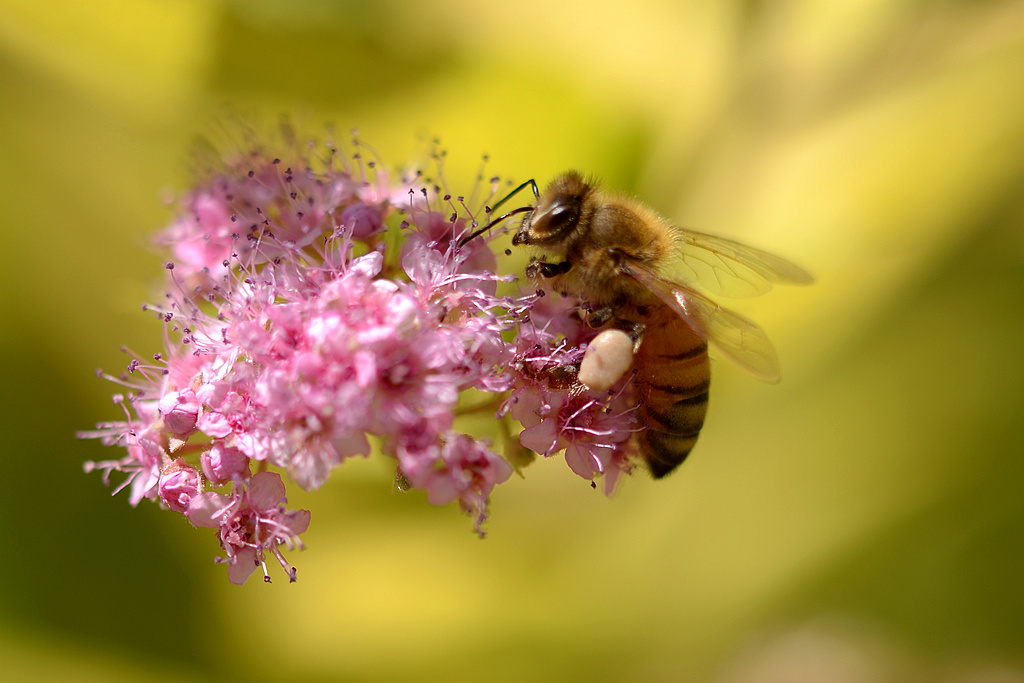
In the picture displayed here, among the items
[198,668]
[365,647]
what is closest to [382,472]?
[365,647]

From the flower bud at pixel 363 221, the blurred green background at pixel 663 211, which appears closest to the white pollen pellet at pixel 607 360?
the flower bud at pixel 363 221

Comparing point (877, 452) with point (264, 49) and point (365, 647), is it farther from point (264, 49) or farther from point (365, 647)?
point (264, 49)

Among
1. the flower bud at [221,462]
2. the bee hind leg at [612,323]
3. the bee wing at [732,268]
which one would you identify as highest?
the bee wing at [732,268]

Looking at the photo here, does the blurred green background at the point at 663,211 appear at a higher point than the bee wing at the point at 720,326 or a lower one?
higher

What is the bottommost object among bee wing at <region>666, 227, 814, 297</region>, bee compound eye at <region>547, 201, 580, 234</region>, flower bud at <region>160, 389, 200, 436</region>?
flower bud at <region>160, 389, 200, 436</region>

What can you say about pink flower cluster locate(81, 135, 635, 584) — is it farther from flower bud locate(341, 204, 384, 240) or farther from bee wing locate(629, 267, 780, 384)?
bee wing locate(629, 267, 780, 384)

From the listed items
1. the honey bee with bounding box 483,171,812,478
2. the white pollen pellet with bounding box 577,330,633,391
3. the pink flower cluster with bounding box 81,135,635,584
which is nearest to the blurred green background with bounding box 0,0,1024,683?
the pink flower cluster with bounding box 81,135,635,584

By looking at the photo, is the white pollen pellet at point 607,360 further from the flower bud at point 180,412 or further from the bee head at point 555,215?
the flower bud at point 180,412
